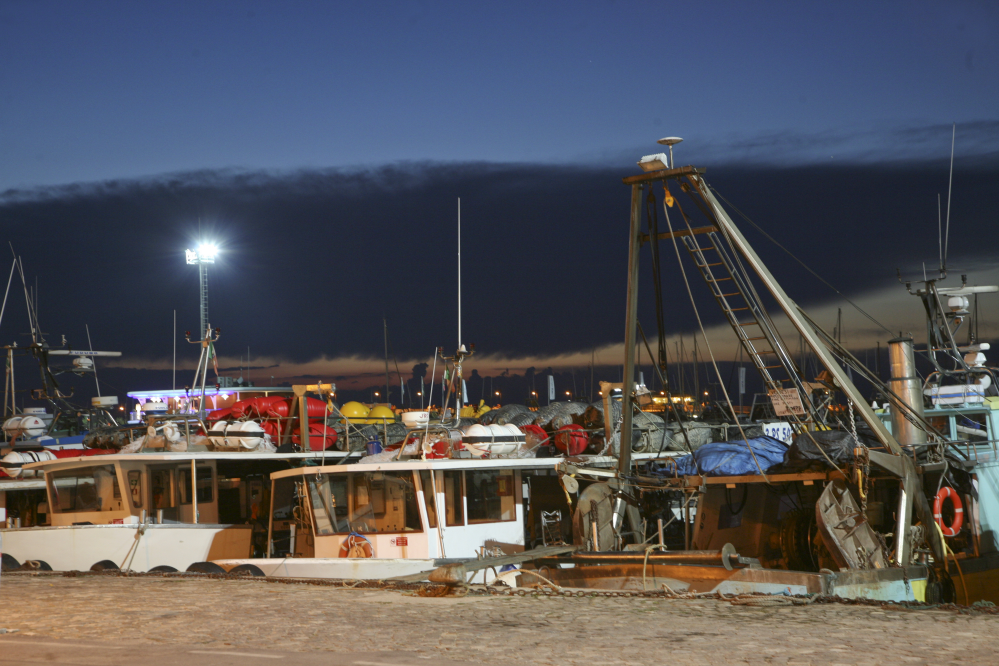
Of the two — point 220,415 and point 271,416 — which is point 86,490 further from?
point 271,416

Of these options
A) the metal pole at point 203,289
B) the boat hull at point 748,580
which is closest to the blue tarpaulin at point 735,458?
the boat hull at point 748,580

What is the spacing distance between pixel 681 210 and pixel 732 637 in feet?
26.1

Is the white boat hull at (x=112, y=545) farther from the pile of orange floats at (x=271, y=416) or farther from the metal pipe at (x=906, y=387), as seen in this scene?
the metal pipe at (x=906, y=387)

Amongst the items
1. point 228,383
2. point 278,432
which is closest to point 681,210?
point 278,432

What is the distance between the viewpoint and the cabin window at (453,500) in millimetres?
15023

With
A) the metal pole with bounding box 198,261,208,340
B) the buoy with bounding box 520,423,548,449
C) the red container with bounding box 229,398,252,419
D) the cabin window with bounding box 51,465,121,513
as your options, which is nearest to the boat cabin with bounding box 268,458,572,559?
the buoy with bounding box 520,423,548,449

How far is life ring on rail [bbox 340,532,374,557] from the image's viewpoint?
14.7 m

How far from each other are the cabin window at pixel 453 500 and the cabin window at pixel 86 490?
633 centimetres

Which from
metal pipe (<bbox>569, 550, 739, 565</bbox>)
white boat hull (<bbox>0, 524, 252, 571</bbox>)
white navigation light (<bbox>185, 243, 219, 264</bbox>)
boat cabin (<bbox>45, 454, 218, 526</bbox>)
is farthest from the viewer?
white navigation light (<bbox>185, 243, 219, 264</bbox>)

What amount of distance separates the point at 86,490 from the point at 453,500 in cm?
731

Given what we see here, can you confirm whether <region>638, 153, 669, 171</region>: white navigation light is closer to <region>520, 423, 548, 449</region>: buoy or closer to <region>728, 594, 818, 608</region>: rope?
<region>520, 423, 548, 449</region>: buoy

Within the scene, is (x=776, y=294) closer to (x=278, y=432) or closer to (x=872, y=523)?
(x=872, y=523)

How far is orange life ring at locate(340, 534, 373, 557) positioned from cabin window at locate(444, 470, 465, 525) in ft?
4.33

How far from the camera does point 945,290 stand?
19766 mm
